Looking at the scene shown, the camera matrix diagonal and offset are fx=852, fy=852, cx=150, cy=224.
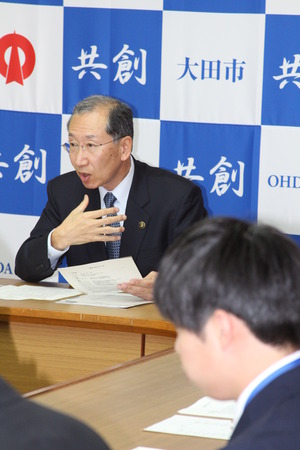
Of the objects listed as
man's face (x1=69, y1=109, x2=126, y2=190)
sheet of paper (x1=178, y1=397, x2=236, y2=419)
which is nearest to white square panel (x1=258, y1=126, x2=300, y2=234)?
man's face (x1=69, y1=109, x2=126, y2=190)

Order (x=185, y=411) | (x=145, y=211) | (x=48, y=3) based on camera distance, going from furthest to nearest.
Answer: (x=48, y=3), (x=145, y=211), (x=185, y=411)

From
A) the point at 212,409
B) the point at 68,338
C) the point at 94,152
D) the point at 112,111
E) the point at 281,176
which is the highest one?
the point at 112,111

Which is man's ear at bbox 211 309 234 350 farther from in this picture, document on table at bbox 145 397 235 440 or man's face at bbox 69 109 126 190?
man's face at bbox 69 109 126 190

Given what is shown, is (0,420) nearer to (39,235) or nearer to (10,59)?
(39,235)

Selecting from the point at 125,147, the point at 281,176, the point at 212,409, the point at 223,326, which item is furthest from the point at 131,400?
the point at 281,176

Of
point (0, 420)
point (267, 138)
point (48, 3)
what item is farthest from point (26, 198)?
point (0, 420)

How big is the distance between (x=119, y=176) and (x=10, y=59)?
110 centimetres

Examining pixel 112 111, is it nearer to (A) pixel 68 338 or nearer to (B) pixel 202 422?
(A) pixel 68 338

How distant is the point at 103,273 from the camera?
2744mm

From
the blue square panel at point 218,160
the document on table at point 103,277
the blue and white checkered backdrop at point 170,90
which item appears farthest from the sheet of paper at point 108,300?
the blue square panel at point 218,160

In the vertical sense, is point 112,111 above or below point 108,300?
above

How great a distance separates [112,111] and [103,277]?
0.66 m

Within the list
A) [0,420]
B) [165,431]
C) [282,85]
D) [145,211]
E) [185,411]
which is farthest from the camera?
[282,85]

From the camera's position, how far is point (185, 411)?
1707 millimetres
